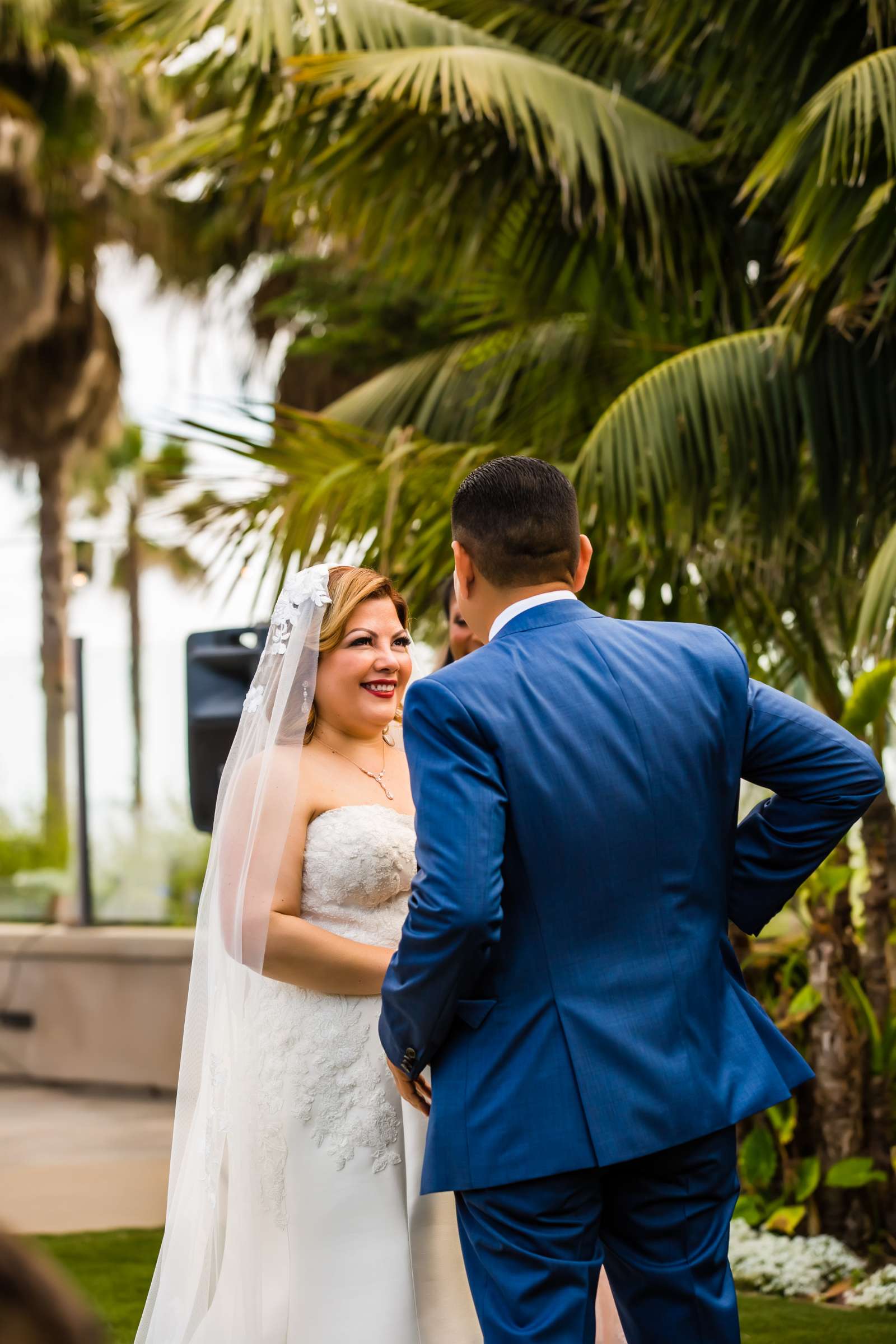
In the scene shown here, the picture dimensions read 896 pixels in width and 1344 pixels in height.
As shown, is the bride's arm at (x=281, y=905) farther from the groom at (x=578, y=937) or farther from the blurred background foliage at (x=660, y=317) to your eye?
the blurred background foliage at (x=660, y=317)

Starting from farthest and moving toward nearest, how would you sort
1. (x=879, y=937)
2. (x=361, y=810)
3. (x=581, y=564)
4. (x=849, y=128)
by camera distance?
(x=879, y=937) → (x=849, y=128) → (x=361, y=810) → (x=581, y=564)

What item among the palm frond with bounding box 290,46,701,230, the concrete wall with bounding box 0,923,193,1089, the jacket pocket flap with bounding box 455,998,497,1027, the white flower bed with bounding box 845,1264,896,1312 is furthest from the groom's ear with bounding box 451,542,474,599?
the concrete wall with bounding box 0,923,193,1089

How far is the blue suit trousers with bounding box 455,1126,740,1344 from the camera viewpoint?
2158mm

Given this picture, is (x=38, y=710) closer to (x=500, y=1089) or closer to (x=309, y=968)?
(x=309, y=968)

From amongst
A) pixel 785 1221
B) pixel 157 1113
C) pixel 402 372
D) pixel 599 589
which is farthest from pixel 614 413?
pixel 157 1113

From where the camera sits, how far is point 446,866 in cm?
212

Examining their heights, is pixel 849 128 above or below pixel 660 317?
above

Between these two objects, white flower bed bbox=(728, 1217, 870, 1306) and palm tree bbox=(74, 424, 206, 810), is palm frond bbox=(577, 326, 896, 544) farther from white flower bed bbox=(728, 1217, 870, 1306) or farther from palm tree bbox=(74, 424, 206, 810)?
palm tree bbox=(74, 424, 206, 810)

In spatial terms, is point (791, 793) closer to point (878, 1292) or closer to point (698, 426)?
point (698, 426)

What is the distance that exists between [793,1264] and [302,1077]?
8.47 feet

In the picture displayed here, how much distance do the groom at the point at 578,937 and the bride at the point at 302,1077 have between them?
0.72 metres

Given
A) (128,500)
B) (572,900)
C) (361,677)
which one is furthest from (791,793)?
(128,500)

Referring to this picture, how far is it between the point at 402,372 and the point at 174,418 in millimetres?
2245

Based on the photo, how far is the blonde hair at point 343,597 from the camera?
3254 mm
